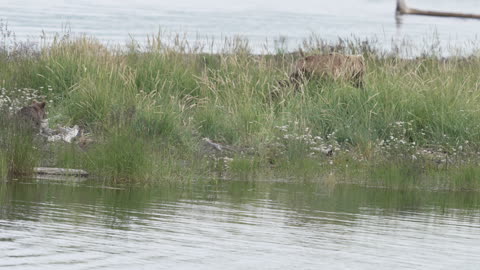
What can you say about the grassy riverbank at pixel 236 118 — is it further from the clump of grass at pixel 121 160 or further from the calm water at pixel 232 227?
the calm water at pixel 232 227

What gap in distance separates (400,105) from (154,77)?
4.14 m

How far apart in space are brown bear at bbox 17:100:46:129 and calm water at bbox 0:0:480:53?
17.6 m

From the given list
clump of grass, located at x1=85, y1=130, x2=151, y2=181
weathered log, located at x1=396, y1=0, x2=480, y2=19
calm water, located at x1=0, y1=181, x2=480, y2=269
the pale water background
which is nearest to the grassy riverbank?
clump of grass, located at x1=85, y1=130, x2=151, y2=181

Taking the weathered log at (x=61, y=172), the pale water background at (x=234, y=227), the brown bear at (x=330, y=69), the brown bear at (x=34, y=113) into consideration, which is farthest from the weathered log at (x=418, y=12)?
the weathered log at (x=61, y=172)

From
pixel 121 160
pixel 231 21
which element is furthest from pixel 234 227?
pixel 231 21

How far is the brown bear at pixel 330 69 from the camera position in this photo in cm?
1939

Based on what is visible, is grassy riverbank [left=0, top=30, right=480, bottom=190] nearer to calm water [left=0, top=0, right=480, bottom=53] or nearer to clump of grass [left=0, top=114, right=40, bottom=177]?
clump of grass [left=0, top=114, right=40, bottom=177]

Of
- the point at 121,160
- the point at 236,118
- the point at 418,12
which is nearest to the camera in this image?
the point at 121,160

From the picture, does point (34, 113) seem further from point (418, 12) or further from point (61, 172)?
point (418, 12)

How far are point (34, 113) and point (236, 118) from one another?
3.11 meters

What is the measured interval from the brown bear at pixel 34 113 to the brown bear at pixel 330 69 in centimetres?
453

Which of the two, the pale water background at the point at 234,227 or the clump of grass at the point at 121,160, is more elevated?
the clump of grass at the point at 121,160

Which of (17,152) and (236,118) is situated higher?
(236,118)

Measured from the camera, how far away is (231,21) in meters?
57.2
